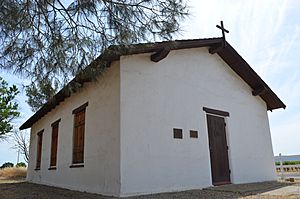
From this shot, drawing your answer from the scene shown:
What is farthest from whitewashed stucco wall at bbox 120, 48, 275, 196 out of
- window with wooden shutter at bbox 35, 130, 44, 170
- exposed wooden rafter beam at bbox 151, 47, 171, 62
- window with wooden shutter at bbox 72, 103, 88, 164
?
window with wooden shutter at bbox 35, 130, 44, 170

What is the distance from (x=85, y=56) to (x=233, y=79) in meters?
6.29

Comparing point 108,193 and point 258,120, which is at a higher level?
point 258,120

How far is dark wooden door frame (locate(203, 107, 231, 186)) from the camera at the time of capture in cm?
768

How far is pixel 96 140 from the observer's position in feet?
22.3

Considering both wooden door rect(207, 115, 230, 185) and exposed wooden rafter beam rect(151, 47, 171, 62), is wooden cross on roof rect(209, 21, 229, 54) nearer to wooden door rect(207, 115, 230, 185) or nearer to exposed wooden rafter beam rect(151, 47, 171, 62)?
wooden door rect(207, 115, 230, 185)

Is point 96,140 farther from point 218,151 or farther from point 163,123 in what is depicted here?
point 218,151

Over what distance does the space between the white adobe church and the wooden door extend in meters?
0.03

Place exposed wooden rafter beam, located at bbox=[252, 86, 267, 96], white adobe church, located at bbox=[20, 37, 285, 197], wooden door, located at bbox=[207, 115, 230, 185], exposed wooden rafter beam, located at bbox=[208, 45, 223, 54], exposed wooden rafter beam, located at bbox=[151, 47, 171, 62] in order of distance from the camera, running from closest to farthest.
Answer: white adobe church, located at bbox=[20, 37, 285, 197], exposed wooden rafter beam, located at bbox=[151, 47, 171, 62], wooden door, located at bbox=[207, 115, 230, 185], exposed wooden rafter beam, located at bbox=[208, 45, 223, 54], exposed wooden rafter beam, located at bbox=[252, 86, 267, 96]

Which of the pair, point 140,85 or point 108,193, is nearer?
point 108,193

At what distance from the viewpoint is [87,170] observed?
6996 millimetres

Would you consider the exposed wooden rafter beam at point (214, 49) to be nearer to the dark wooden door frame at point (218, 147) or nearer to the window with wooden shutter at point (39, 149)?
the dark wooden door frame at point (218, 147)

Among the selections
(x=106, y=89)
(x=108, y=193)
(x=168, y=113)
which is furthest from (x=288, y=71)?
(x=108, y=193)

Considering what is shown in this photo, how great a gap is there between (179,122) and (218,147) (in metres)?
1.81

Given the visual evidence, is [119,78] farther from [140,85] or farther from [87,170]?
[87,170]
